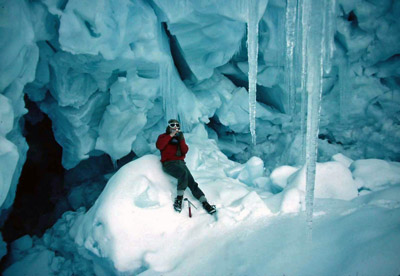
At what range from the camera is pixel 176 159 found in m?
3.95

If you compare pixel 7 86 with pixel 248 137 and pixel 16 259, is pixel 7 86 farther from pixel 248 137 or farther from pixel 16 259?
pixel 248 137

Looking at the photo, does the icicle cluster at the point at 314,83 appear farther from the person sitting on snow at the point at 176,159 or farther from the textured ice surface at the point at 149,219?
the person sitting on snow at the point at 176,159

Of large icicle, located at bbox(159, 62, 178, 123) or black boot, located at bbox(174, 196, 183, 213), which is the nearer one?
black boot, located at bbox(174, 196, 183, 213)

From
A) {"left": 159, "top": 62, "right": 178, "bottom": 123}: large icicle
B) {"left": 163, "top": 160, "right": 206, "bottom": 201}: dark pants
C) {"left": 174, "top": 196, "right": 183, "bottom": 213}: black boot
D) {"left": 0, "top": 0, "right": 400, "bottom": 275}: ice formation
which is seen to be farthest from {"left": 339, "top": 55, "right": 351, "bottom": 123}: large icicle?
{"left": 174, "top": 196, "right": 183, "bottom": 213}: black boot

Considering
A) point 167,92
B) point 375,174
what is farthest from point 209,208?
point 167,92

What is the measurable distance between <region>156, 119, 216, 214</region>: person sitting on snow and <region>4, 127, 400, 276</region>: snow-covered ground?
0.23m

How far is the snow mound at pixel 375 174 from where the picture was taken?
3.82 m

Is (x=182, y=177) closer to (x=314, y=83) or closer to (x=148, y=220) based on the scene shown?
(x=148, y=220)

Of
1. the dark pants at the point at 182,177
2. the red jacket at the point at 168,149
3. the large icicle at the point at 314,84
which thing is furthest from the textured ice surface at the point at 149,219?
the large icicle at the point at 314,84

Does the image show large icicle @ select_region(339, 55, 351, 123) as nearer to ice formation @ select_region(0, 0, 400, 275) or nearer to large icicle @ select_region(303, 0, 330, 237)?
ice formation @ select_region(0, 0, 400, 275)

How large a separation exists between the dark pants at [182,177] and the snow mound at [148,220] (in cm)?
18

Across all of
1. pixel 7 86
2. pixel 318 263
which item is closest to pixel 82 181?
pixel 7 86

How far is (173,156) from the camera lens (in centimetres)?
397

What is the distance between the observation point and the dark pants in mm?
3648
